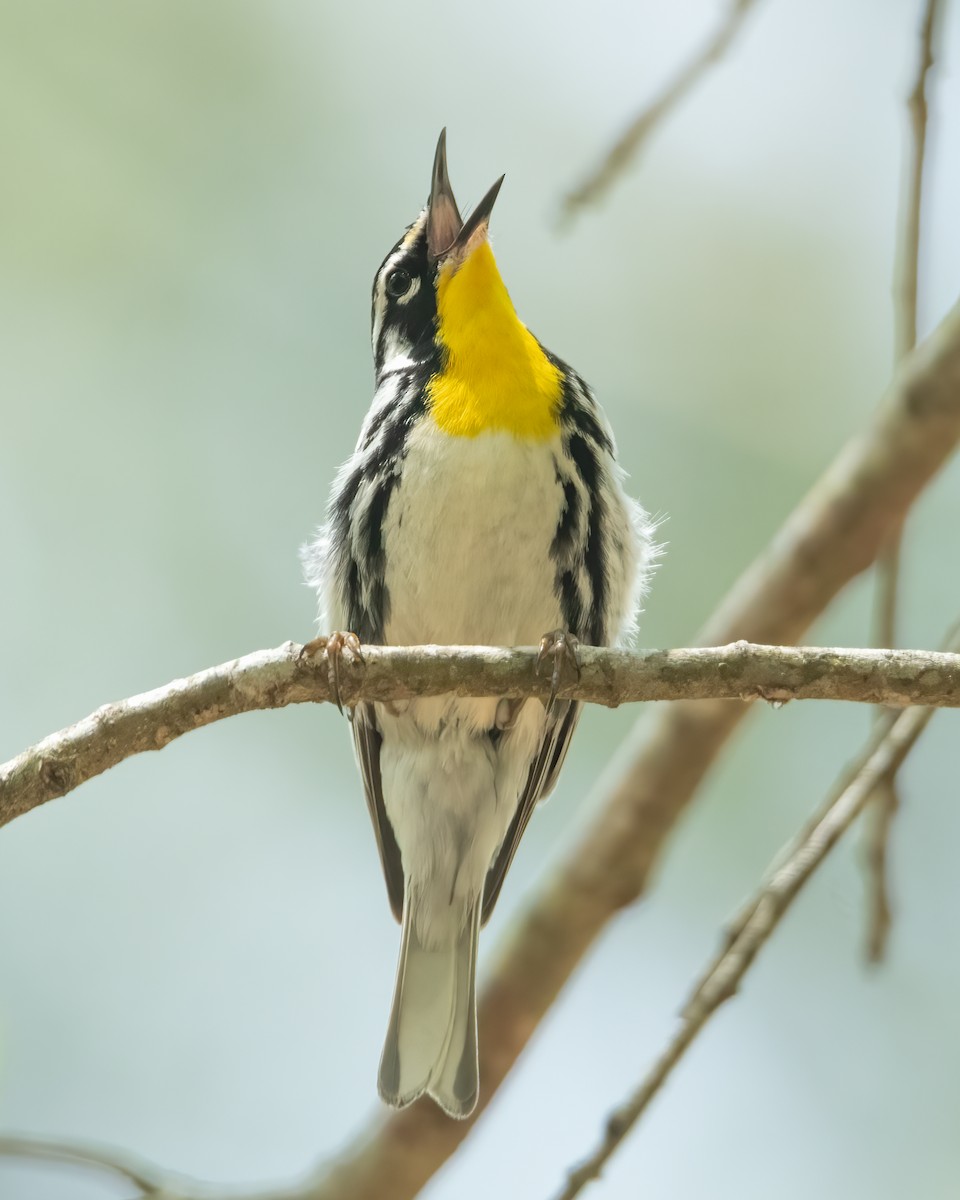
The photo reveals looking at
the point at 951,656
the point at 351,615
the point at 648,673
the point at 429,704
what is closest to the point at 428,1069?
the point at 429,704

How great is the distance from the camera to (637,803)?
4316mm

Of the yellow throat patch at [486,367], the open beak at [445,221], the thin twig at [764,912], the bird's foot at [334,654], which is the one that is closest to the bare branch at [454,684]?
the bird's foot at [334,654]

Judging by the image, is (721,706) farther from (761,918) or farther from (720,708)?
(761,918)

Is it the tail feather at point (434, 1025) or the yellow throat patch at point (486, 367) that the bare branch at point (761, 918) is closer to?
the tail feather at point (434, 1025)

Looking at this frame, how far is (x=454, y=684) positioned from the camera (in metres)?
2.85

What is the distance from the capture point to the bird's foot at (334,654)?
9.46 feet

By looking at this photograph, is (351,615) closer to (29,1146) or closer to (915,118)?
(29,1146)

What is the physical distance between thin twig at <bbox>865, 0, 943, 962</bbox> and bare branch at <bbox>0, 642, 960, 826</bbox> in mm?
1103

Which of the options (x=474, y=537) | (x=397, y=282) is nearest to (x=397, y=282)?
(x=397, y=282)

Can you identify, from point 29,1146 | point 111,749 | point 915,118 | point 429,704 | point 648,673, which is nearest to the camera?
point 111,749

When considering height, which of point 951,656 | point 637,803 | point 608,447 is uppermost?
point 608,447

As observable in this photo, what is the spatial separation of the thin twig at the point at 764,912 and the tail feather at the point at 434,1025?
0.83 metres

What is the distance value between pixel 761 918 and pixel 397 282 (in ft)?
7.67

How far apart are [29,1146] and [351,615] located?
1.64m
